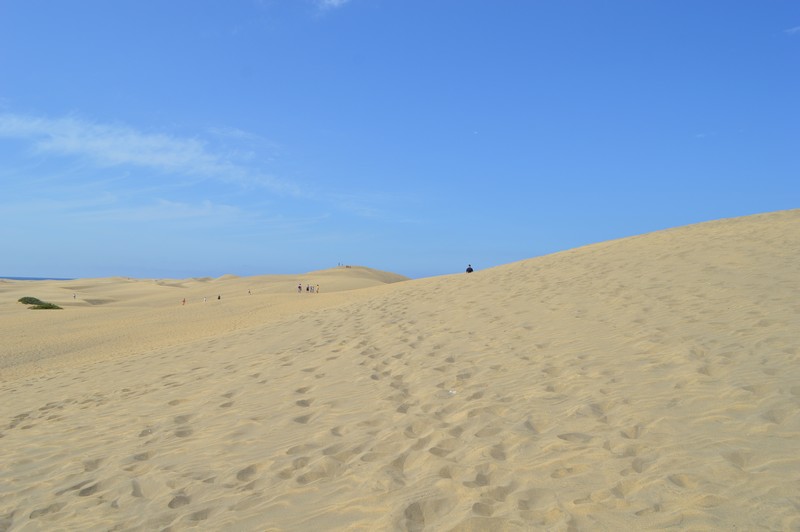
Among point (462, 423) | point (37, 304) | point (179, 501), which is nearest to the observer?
point (179, 501)

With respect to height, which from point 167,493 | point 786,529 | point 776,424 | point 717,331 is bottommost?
point 167,493

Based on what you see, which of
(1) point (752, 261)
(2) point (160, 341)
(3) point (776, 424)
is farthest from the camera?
(2) point (160, 341)

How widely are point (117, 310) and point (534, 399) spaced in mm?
26933

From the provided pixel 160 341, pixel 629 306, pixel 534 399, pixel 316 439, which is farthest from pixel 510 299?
pixel 160 341

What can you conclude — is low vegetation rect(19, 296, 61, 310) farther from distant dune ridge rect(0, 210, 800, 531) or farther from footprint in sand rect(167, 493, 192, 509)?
footprint in sand rect(167, 493, 192, 509)

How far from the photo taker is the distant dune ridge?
3656 mm

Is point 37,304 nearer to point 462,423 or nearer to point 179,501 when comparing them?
point 179,501

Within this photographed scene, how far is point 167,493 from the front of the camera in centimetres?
434

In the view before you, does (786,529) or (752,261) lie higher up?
(752,261)

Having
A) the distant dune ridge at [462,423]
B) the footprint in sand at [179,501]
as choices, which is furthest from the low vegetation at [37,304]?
the footprint in sand at [179,501]

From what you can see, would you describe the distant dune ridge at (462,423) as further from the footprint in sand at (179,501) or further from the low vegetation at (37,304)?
the low vegetation at (37,304)

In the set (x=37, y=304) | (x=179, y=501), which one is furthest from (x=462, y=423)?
(x=37, y=304)

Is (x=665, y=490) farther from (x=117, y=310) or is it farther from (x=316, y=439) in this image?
(x=117, y=310)

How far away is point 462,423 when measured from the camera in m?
A: 5.16
